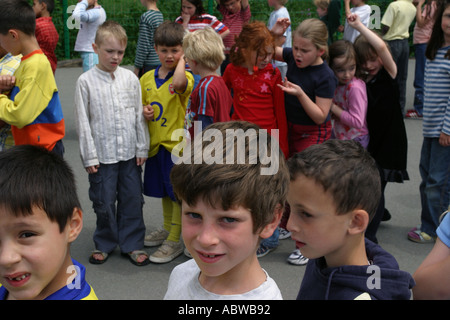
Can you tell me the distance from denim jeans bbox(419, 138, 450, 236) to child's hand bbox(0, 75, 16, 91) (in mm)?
2966

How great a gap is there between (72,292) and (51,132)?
6.35 ft

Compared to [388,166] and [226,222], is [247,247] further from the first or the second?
[388,166]

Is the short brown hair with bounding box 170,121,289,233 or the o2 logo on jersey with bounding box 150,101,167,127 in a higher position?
the short brown hair with bounding box 170,121,289,233

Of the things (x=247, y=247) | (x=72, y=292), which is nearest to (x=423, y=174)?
(x=247, y=247)

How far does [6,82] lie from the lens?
3.34m

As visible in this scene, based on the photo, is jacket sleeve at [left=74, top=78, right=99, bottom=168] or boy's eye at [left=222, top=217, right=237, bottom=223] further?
jacket sleeve at [left=74, top=78, right=99, bottom=168]

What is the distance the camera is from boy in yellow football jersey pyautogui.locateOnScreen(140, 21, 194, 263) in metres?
3.88

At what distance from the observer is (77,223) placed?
1845 millimetres

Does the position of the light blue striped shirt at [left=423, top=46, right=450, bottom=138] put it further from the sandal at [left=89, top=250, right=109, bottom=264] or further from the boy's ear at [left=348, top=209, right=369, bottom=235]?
the sandal at [left=89, top=250, right=109, bottom=264]

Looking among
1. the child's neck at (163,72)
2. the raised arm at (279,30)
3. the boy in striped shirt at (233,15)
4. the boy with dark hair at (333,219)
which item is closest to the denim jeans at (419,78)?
the boy in striped shirt at (233,15)

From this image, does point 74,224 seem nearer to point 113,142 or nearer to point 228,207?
point 228,207

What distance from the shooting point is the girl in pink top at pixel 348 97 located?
384 centimetres

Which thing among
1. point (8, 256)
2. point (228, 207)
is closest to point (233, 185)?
point (228, 207)

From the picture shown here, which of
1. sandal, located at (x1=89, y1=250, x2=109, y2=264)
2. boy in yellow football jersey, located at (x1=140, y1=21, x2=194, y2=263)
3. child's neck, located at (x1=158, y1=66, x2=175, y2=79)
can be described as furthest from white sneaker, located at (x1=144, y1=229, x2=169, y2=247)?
child's neck, located at (x1=158, y1=66, x2=175, y2=79)
